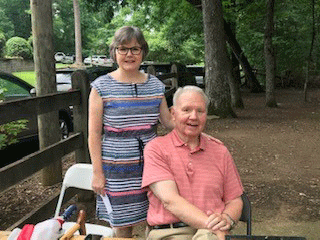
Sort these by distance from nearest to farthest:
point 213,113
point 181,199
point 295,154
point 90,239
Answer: point 90,239 → point 181,199 → point 295,154 → point 213,113

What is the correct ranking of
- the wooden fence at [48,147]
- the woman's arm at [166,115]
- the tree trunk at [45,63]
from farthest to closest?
the tree trunk at [45,63]
the wooden fence at [48,147]
the woman's arm at [166,115]

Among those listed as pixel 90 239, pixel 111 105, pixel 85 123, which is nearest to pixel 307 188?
pixel 85 123

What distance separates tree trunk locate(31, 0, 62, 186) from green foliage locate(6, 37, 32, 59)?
3717cm

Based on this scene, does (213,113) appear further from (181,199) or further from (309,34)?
(309,34)

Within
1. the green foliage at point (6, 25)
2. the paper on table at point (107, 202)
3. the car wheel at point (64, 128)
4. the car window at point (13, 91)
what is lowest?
the car wheel at point (64, 128)

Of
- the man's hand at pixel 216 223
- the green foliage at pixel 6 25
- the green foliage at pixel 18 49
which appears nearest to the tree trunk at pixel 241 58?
the man's hand at pixel 216 223

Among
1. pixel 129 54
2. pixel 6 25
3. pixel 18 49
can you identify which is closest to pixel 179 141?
pixel 129 54

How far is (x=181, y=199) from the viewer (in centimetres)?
219

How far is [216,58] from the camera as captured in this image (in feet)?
36.0

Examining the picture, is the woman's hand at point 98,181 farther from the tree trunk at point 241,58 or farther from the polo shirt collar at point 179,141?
the tree trunk at point 241,58

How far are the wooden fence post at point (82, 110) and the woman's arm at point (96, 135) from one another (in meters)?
1.90

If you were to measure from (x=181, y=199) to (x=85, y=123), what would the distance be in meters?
2.46

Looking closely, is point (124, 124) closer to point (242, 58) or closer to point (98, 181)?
point (98, 181)

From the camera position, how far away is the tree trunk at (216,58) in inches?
430
